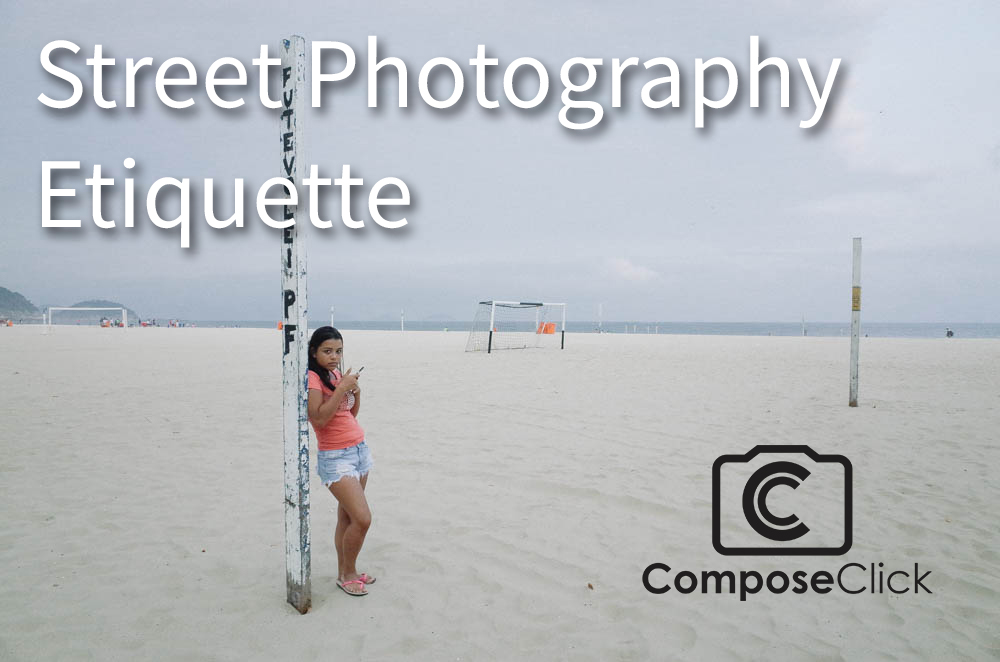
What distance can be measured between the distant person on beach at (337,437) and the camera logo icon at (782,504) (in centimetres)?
240

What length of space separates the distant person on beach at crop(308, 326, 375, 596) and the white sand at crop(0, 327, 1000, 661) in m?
0.51

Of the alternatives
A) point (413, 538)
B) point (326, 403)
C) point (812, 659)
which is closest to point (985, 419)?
point (812, 659)

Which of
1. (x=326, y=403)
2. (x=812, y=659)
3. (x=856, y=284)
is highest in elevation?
(x=856, y=284)

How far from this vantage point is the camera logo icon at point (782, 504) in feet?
13.4

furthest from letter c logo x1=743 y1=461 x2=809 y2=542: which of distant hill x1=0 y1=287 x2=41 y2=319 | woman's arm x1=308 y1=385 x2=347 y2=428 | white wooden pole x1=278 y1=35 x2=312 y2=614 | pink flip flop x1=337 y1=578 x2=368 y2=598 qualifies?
distant hill x1=0 y1=287 x2=41 y2=319

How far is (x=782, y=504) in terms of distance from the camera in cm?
486

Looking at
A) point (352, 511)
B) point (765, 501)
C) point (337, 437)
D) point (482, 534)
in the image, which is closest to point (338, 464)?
point (337, 437)

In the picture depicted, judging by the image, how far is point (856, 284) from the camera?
8672 millimetres

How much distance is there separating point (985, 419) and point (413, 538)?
27.0 ft

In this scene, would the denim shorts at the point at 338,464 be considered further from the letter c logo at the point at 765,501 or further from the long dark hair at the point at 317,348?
the letter c logo at the point at 765,501

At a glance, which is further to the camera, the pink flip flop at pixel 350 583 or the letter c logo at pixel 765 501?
the letter c logo at pixel 765 501

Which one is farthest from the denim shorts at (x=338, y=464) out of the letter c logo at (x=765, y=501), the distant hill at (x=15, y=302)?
the distant hill at (x=15, y=302)

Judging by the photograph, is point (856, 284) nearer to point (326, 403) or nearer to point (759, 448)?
point (759, 448)

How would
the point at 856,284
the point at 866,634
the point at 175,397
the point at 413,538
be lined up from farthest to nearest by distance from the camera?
the point at 175,397 → the point at 856,284 → the point at 413,538 → the point at 866,634
